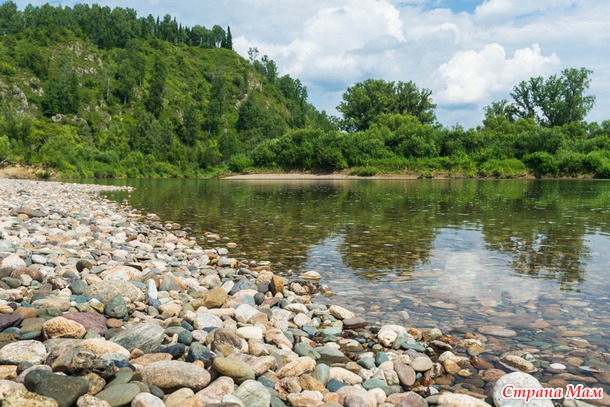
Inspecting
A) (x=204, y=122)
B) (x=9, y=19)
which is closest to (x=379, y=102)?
(x=204, y=122)

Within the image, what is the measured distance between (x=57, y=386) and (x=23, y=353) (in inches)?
37.8

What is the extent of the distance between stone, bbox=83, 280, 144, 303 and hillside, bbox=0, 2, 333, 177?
77.2 metres

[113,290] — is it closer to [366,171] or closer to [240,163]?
[366,171]

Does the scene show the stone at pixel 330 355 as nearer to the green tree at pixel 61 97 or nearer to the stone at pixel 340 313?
the stone at pixel 340 313

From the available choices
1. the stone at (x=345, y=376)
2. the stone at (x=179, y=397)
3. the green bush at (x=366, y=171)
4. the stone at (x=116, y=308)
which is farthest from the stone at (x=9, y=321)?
the green bush at (x=366, y=171)

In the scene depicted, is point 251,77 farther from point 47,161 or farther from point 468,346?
point 468,346

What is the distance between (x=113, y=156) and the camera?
→ 333 feet

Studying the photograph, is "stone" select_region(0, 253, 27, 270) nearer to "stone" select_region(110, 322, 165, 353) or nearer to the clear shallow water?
"stone" select_region(110, 322, 165, 353)

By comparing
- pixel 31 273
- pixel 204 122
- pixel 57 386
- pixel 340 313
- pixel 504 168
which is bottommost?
pixel 340 313

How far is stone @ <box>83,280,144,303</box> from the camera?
711cm

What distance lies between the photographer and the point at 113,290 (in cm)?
721

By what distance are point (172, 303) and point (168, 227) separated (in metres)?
11.2

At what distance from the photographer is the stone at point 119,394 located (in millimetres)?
4225

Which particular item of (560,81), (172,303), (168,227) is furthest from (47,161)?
(560,81)
